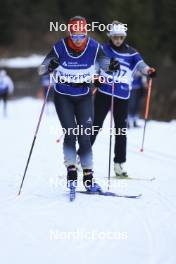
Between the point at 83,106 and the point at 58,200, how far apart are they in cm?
106

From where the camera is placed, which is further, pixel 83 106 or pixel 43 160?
pixel 43 160

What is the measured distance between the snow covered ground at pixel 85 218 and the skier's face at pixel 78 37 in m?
1.68

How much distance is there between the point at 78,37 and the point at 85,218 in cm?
196

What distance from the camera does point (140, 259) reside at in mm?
5176

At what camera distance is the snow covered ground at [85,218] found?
5.31 metres

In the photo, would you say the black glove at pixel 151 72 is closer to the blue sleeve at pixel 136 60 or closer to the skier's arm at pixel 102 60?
the blue sleeve at pixel 136 60

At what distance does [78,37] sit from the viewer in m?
7.13

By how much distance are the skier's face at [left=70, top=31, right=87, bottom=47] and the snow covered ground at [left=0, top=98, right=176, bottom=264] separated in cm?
168

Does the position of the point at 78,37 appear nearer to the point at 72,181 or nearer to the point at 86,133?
the point at 86,133

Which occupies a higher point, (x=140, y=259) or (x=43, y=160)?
(x=140, y=259)

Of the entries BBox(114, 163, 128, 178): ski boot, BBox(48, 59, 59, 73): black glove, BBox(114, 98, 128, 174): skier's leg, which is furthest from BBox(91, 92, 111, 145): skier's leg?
BBox(48, 59, 59, 73): black glove

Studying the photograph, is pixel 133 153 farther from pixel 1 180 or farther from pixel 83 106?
pixel 83 106

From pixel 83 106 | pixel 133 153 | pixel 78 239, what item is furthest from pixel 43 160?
pixel 78 239

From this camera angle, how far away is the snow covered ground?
5.31 metres
